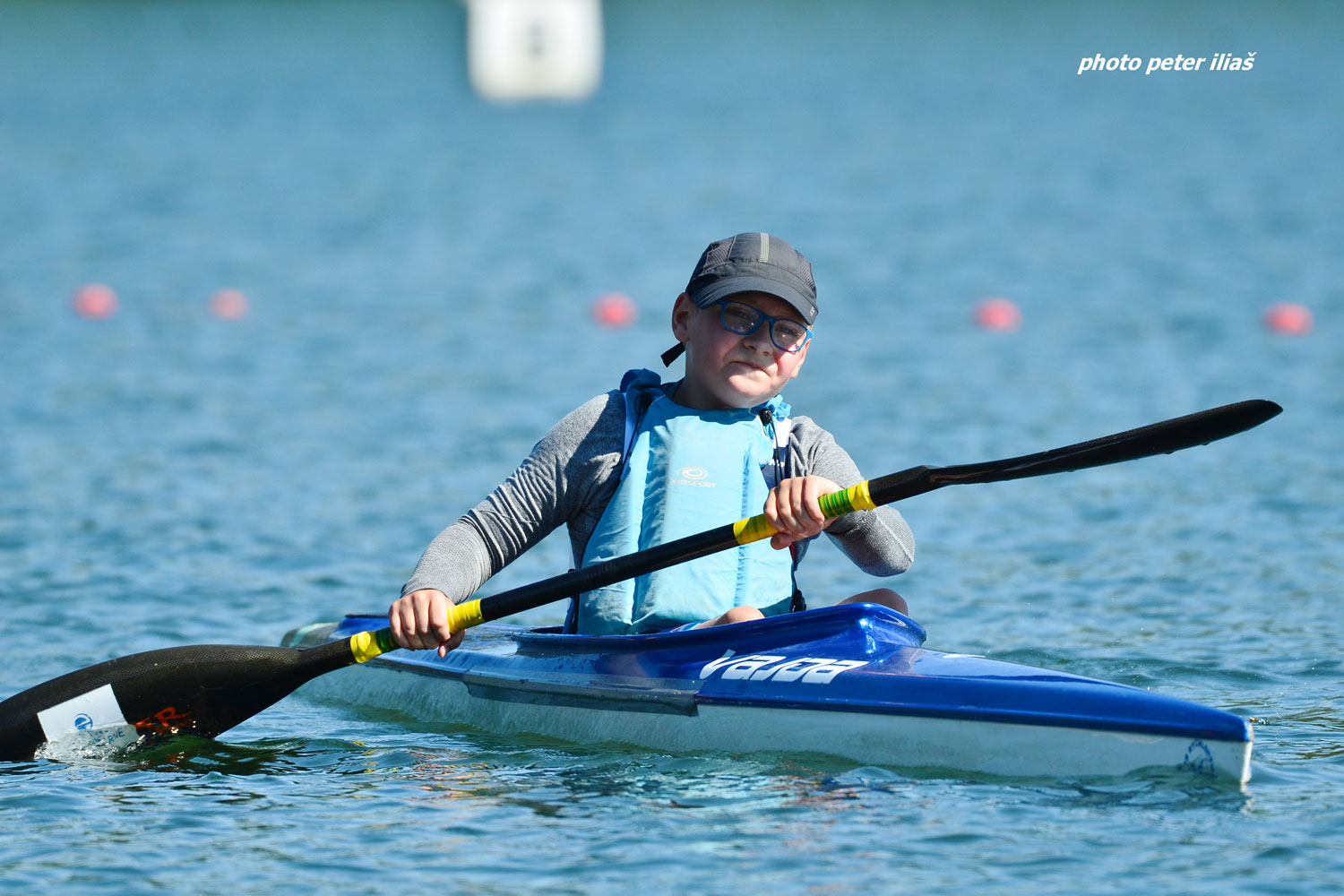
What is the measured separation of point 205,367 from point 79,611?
267 inches

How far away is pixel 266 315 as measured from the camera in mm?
16719

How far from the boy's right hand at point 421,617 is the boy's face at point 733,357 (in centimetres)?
102

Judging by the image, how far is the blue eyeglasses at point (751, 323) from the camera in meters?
4.83

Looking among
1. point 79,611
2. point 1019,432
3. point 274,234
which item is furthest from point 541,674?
point 274,234

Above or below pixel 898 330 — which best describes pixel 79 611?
below

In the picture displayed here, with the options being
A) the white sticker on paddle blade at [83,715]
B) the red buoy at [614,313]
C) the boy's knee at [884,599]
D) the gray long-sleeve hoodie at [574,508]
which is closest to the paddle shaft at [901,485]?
the gray long-sleeve hoodie at [574,508]

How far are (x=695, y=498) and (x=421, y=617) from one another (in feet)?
2.98

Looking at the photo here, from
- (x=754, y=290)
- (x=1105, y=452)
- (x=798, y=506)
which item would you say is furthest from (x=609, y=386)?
(x=1105, y=452)

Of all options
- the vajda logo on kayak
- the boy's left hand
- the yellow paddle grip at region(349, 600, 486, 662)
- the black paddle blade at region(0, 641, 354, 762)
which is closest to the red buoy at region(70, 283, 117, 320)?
the black paddle blade at region(0, 641, 354, 762)

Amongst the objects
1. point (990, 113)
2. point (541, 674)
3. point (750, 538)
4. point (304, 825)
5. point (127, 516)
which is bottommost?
point (304, 825)

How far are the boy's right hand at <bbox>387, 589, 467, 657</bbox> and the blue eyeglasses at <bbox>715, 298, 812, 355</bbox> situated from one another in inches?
44.5

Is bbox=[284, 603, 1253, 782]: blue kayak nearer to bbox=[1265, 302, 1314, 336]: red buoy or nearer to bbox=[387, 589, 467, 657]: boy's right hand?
Answer: bbox=[387, 589, 467, 657]: boy's right hand

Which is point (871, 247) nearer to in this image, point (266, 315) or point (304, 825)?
point (266, 315)

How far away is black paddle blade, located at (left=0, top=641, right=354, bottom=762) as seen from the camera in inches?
209
